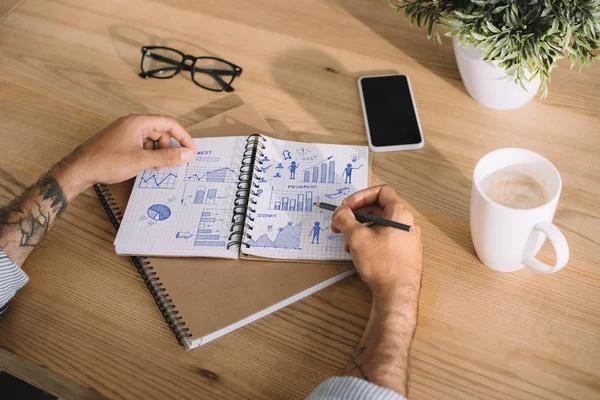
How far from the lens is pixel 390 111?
3.56 feet

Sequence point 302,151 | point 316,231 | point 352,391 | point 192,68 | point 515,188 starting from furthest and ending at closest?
point 192,68 → point 302,151 → point 316,231 → point 515,188 → point 352,391

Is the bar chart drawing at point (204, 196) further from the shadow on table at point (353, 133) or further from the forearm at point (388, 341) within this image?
the forearm at point (388, 341)

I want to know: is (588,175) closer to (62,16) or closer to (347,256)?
(347,256)

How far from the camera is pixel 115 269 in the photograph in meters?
0.95

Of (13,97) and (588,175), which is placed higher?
(588,175)

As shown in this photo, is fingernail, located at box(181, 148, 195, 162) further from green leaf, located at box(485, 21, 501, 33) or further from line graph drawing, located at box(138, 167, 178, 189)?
green leaf, located at box(485, 21, 501, 33)

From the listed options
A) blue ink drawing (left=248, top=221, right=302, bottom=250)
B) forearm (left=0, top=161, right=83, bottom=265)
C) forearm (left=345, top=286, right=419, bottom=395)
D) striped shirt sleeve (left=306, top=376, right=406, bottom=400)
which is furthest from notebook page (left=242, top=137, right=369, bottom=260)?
forearm (left=0, top=161, right=83, bottom=265)

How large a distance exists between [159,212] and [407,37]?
27.1 inches

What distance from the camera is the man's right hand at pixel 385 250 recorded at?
32.7 inches

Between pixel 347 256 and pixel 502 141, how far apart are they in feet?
1.29

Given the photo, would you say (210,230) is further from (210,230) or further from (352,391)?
(352,391)

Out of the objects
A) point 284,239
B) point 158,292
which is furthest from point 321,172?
point 158,292

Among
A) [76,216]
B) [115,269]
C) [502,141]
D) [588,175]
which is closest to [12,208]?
[76,216]

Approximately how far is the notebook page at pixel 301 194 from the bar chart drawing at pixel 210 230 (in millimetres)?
51
